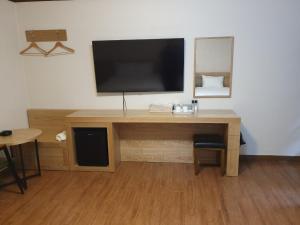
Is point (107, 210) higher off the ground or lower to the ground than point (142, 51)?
lower

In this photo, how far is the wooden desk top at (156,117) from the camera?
114 inches

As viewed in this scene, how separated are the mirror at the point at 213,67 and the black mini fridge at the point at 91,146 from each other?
140cm

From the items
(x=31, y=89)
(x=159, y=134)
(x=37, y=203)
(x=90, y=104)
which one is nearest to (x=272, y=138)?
(x=159, y=134)

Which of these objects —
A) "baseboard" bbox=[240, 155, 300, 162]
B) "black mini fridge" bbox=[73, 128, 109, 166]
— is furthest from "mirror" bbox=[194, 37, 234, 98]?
"black mini fridge" bbox=[73, 128, 109, 166]

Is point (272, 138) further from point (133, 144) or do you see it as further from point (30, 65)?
point (30, 65)

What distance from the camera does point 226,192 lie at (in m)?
2.67

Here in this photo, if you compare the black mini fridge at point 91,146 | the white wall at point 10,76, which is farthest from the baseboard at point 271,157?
the white wall at point 10,76

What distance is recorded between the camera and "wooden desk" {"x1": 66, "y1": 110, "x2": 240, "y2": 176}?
2891mm

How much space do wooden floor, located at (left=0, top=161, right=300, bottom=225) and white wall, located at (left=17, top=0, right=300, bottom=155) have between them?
677 mm

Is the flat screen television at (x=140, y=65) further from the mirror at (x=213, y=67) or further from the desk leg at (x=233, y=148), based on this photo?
the desk leg at (x=233, y=148)

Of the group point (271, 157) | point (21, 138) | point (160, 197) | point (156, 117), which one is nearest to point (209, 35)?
point (156, 117)

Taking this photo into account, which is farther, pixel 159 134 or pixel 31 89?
pixel 31 89

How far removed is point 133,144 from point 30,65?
6.27 ft

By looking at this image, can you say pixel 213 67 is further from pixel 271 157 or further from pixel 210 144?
pixel 271 157
